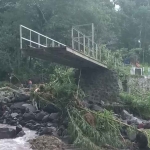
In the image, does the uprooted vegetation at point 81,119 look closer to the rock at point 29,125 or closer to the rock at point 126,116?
the rock at point 29,125

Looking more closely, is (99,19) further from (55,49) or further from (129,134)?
(129,134)

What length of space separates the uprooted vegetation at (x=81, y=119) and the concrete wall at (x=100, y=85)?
6229 millimetres

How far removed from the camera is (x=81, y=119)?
14.9 m

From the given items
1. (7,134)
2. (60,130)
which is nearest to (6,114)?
(7,134)

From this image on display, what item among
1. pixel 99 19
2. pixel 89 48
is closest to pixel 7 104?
pixel 89 48

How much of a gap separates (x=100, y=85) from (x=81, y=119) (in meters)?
9.26

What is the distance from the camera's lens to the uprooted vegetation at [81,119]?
13.9 metres

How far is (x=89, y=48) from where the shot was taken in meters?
20.9

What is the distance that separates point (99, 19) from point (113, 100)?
595 inches

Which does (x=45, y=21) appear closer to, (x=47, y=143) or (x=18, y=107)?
(x=18, y=107)

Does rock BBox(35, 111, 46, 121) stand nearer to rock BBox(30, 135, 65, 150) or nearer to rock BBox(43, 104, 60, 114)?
rock BBox(43, 104, 60, 114)

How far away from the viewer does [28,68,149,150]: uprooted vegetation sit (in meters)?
13.9

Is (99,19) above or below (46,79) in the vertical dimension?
above

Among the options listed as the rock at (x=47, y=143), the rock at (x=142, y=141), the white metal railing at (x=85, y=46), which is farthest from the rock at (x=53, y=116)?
the rock at (x=142, y=141)
